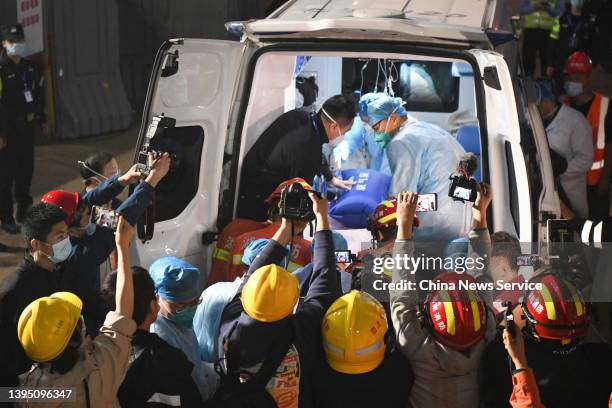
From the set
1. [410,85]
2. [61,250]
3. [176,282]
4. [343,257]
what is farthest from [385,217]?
[410,85]

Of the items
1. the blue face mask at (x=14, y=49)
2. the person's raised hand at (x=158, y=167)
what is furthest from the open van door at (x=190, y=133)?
the blue face mask at (x=14, y=49)

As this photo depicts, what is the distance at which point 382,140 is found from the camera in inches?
264

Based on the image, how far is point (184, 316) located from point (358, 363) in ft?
2.69

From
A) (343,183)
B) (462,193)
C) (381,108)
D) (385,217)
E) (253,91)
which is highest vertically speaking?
(253,91)

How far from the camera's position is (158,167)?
15.8 ft

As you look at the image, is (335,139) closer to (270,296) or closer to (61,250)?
(61,250)

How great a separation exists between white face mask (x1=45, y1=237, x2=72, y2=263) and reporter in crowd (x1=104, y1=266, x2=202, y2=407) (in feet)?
3.15

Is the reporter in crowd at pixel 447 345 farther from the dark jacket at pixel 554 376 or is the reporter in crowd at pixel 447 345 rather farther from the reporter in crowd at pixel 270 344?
the reporter in crowd at pixel 270 344

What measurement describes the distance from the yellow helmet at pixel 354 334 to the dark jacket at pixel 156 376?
55 centimetres

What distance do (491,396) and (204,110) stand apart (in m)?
2.32

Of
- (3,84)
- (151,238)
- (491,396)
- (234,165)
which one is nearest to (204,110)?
(234,165)

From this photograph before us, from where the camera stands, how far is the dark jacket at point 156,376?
362 cm

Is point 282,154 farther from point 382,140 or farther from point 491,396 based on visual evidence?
point 491,396

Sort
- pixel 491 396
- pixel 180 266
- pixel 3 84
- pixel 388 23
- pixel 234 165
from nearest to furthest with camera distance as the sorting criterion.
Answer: pixel 491 396, pixel 180 266, pixel 388 23, pixel 234 165, pixel 3 84
